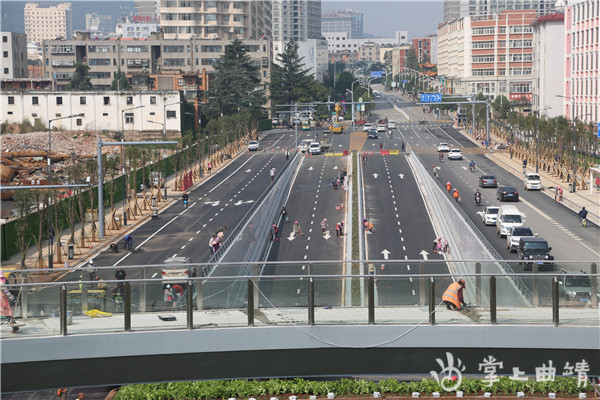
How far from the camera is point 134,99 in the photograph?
447 feet

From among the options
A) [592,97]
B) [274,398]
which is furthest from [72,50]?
[274,398]

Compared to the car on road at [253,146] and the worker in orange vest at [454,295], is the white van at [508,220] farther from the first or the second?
the car on road at [253,146]

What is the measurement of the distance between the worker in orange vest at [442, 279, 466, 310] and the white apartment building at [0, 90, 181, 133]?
120856mm

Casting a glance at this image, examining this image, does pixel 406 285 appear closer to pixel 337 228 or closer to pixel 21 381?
pixel 21 381

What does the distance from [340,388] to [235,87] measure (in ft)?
458

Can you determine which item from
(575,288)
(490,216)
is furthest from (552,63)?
(575,288)

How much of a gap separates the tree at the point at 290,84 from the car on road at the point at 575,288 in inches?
6513

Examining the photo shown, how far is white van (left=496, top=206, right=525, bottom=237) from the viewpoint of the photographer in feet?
214

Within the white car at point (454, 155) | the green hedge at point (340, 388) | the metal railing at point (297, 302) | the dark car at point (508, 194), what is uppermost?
the metal railing at point (297, 302)

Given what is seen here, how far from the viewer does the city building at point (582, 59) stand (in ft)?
361

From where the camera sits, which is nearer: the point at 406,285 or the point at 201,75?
the point at 406,285

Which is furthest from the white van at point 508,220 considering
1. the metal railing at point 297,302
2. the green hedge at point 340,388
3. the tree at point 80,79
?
the tree at point 80,79

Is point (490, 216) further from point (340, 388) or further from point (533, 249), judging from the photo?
point (340, 388)

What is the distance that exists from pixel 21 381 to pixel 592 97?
104386 millimetres
